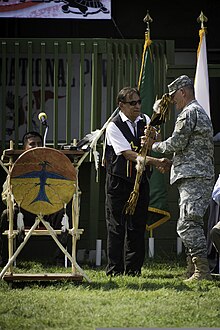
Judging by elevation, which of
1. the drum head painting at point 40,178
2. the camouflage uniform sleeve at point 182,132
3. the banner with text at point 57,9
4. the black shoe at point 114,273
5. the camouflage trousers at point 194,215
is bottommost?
the black shoe at point 114,273

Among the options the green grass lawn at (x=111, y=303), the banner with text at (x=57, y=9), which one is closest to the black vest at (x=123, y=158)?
the green grass lawn at (x=111, y=303)

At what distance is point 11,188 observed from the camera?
296 inches

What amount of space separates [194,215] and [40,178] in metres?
1.43

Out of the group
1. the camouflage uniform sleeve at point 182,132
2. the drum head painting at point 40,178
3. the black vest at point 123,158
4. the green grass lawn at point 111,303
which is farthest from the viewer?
the black vest at point 123,158

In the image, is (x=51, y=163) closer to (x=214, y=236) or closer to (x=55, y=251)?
(x=214, y=236)

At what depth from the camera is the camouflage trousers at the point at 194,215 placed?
7.88 metres

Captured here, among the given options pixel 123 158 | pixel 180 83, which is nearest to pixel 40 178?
pixel 123 158

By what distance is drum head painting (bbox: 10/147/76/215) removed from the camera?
24.6 ft

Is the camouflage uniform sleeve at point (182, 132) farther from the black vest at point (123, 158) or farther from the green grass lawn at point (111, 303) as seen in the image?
the green grass lawn at point (111, 303)

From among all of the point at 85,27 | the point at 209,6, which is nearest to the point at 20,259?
the point at 85,27

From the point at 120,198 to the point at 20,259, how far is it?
6.78 feet

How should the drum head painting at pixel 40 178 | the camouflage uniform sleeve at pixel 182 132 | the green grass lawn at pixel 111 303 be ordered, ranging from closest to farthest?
the green grass lawn at pixel 111 303, the drum head painting at pixel 40 178, the camouflage uniform sleeve at pixel 182 132

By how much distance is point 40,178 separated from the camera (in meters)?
7.50

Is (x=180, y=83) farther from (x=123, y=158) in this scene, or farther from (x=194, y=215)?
(x=194, y=215)
